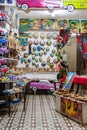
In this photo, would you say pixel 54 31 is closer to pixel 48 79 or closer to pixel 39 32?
pixel 39 32

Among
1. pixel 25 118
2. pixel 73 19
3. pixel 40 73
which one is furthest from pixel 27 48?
pixel 25 118

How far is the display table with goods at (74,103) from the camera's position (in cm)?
620

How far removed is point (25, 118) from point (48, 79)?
5473mm

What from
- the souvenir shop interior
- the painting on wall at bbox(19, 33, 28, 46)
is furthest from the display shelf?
the painting on wall at bbox(19, 33, 28, 46)

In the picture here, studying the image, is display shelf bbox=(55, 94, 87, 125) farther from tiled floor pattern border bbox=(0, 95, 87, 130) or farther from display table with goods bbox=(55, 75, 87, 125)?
tiled floor pattern border bbox=(0, 95, 87, 130)

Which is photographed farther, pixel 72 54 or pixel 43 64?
pixel 43 64

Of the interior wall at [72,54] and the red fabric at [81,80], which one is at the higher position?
the interior wall at [72,54]

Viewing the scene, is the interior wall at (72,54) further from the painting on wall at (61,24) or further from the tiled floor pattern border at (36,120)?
the tiled floor pattern border at (36,120)

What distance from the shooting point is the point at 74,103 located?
21.7 feet

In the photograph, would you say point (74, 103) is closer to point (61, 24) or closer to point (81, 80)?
point (81, 80)

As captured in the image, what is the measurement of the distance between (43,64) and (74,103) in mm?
5803

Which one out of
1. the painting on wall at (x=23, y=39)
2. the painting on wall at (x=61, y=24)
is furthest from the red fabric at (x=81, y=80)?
the painting on wall at (x=23, y=39)

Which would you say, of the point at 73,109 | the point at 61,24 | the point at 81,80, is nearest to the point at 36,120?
the point at 73,109

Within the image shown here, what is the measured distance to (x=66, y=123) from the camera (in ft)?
20.8
